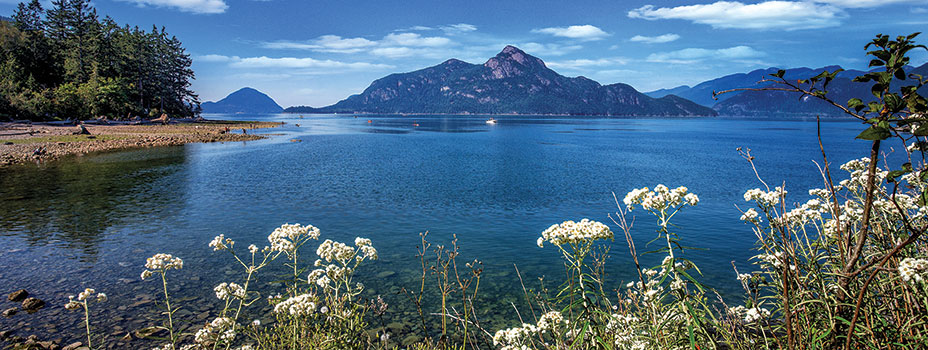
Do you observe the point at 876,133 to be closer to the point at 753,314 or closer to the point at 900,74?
the point at 900,74

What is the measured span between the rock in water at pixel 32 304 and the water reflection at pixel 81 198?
4.23 metres

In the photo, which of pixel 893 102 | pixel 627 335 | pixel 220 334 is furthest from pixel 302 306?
pixel 893 102

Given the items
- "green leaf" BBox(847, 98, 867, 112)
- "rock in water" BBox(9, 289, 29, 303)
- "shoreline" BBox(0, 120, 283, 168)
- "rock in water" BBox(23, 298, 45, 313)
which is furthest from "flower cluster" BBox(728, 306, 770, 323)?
"shoreline" BBox(0, 120, 283, 168)

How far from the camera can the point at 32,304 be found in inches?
459

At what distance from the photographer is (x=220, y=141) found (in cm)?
7331

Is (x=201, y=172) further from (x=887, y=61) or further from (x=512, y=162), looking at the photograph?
(x=887, y=61)

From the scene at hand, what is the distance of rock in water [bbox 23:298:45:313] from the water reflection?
423 cm

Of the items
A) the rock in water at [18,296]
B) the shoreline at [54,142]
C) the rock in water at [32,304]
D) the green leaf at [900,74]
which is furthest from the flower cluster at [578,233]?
the shoreline at [54,142]

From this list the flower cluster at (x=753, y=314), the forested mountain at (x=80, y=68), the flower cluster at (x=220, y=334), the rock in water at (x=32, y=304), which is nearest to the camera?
the flower cluster at (x=753, y=314)

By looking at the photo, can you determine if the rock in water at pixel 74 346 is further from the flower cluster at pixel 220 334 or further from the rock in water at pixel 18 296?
the flower cluster at pixel 220 334

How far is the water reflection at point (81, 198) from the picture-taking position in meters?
18.7

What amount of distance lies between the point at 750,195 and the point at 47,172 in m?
45.1

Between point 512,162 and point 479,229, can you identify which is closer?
point 479,229

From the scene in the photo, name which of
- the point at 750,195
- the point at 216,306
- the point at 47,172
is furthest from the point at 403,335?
the point at 47,172
